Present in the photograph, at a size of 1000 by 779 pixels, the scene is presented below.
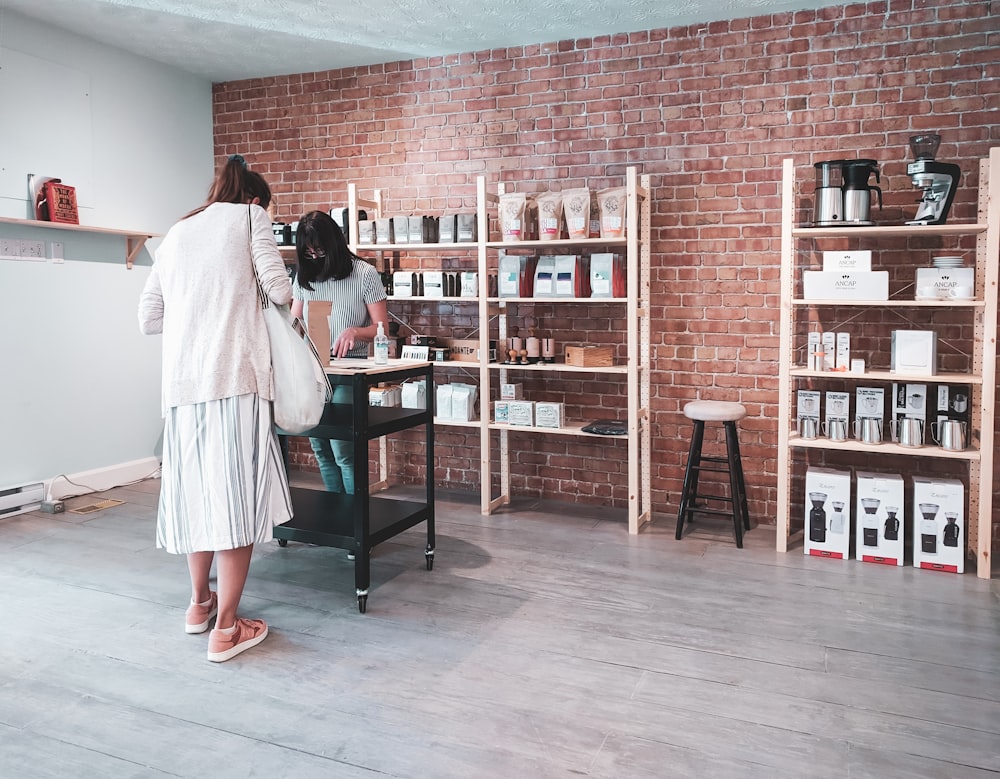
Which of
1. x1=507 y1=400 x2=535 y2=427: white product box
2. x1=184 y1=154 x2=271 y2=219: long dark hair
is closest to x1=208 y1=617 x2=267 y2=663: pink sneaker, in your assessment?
x1=184 y1=154 x2=271 y2=219: long dark hair

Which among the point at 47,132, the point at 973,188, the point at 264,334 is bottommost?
the point at 264,334

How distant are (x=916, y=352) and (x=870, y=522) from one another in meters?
0.82

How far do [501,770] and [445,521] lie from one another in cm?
240

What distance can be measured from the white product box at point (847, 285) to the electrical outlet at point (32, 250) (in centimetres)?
427

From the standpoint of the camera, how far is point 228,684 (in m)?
2.53

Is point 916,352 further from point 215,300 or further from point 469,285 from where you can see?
point 215,300

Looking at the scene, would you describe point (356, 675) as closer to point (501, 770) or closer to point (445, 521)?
point (501, 770)

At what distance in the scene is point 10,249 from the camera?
4477mm

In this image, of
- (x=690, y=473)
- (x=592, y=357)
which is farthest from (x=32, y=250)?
(x=690, y=473)

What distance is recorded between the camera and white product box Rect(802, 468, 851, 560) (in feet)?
12.5

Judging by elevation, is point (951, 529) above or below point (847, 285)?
below

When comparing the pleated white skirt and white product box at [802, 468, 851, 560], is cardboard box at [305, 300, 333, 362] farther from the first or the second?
white product box at [802, 468, 851, 560]

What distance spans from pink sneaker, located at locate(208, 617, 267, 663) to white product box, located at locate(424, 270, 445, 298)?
7.76ft

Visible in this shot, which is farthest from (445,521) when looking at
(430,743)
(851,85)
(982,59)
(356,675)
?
(982,59)
